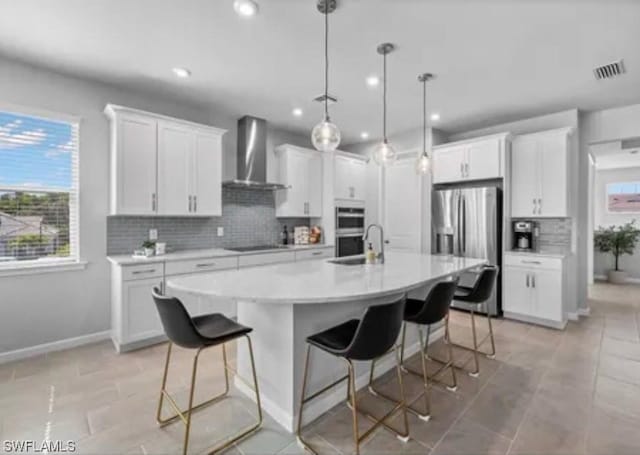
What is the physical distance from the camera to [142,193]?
134 inches

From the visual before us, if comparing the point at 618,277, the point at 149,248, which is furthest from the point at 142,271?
the point at 618,277

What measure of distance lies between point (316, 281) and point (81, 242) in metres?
2.76

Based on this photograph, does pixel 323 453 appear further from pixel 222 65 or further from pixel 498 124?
pixel 498 124

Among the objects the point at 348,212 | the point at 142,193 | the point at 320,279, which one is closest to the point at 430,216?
the point at 348,212

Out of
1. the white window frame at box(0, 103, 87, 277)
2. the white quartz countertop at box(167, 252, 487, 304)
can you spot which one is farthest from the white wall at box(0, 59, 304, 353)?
the white quartz countertop at box(167, 252, 487, 304)

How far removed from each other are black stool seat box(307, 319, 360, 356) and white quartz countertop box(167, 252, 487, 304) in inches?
10.9

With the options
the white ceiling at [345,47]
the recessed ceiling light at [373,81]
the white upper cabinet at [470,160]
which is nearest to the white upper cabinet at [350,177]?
the white upper cabinet at [470,160]

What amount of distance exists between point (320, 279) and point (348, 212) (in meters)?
3.30

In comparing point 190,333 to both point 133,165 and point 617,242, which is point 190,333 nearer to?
point 133,165

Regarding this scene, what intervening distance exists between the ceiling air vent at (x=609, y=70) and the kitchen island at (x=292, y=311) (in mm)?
2564

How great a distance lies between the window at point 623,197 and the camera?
685 cm

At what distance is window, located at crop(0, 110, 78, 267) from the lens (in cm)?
292

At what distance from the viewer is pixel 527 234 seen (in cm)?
445

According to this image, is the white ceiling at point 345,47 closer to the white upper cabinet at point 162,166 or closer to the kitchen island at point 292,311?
the white upper cabinet at point 162,166
